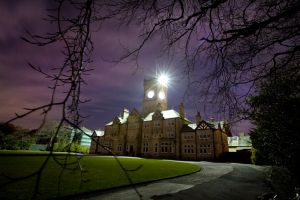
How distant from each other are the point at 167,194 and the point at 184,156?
3994 centimetres

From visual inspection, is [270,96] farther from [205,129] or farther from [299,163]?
[205,129]

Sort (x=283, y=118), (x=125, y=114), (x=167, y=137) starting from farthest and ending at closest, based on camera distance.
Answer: (x=125, y=114), (x=167, y=137), (x=283, y=118)

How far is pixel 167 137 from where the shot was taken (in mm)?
49875

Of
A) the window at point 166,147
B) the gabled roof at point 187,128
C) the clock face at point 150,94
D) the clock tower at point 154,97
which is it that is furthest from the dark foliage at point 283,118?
the clock face at point 150,94

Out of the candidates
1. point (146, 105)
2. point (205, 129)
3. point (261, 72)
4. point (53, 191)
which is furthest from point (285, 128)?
point (146, 105)

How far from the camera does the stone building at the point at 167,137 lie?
44.7m

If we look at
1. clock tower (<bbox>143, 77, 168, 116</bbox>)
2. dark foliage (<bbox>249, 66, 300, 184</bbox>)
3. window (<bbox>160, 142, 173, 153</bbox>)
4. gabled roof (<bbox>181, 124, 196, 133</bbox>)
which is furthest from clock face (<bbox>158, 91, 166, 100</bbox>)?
dark foliage (<bbox>249, 66, 300, 184</bbox>)

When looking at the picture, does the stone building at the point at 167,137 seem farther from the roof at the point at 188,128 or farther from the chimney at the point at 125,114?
the chimney at the point at 125,114

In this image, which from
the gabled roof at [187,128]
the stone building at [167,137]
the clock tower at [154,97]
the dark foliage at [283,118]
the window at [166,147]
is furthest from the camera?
the clock tower at [154,97]

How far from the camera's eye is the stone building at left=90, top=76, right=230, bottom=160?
4466cm

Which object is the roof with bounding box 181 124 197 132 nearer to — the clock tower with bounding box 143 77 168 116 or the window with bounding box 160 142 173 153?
the window with bounding box 160 142 173 153

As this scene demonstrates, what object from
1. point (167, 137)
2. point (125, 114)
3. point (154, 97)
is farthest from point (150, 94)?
point (167, 137)

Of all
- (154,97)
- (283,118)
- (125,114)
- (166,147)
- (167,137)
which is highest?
(154,97)

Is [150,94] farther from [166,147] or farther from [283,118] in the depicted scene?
[283,118]
